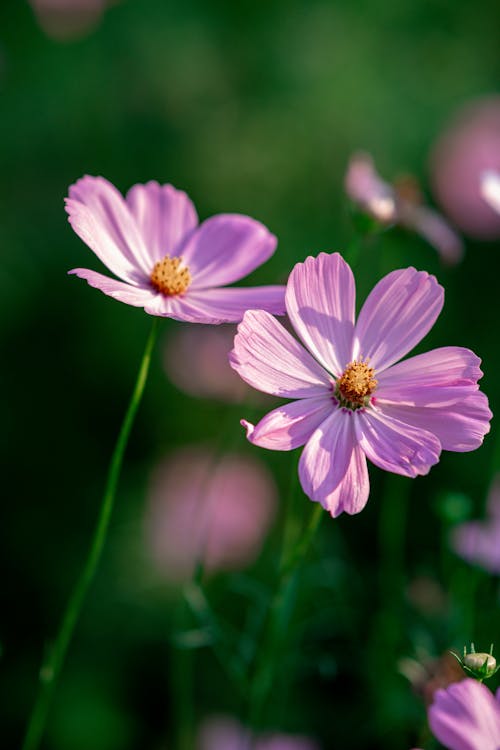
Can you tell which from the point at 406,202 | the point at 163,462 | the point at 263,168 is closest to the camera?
the point at 406,202

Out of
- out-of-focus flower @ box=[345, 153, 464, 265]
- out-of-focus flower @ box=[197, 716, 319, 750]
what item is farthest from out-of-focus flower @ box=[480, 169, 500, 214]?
out-of-focus flower @ box=[197, 716, 319, 750]

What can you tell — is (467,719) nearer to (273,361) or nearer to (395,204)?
(273,361)

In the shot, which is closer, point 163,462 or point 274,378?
point 274,378

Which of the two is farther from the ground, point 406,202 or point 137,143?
point 137,143

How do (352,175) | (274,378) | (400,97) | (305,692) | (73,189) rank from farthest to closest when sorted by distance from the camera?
(400,97) < (305,692) < (352,175) < (73,189) < (274,378)

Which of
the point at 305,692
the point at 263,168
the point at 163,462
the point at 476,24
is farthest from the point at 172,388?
the point at 476,24

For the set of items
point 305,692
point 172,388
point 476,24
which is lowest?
point 305,692

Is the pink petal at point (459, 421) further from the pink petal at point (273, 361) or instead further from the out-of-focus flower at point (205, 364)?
the out-of-focus flower at point (205, 364)

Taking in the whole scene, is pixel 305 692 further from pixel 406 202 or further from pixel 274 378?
pixel 274 378

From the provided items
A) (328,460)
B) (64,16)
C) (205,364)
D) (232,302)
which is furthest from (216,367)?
(64,16)

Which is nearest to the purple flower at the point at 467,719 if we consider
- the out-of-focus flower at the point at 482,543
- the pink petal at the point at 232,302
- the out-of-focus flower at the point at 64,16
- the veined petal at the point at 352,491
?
the veined petal at the point at 352,491
